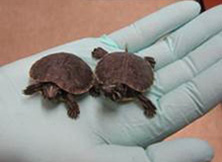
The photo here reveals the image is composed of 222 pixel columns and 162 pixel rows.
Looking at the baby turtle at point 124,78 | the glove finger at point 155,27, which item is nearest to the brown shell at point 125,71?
the baby turtle at point 124,78

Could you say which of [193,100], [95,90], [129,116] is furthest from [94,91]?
[193,100]

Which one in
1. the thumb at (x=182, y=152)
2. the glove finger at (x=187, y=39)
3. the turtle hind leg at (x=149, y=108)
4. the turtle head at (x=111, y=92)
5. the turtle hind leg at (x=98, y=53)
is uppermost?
the turtle hind leg at (x=98, y=53)

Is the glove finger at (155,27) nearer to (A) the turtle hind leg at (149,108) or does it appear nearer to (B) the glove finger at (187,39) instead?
(B) the glove finger at (187,39)

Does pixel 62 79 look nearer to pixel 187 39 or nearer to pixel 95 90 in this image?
pixel 95 90

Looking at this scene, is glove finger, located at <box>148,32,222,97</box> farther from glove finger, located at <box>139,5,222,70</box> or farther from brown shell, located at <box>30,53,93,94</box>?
brown shell, located at <box>30,53,93,94</box>

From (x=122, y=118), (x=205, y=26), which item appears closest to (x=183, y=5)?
(x=205, y=26)

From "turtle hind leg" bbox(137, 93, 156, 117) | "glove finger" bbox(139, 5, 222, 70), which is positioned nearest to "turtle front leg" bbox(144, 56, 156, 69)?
"glove finger" bbox(139, 5, 222, 70)
